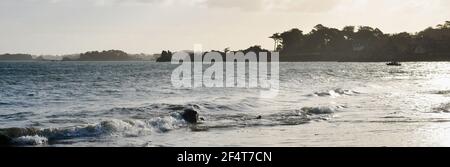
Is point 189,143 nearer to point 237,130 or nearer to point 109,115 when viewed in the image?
point 237,130

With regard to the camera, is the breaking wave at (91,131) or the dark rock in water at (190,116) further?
the dark rock in water at (190,116)

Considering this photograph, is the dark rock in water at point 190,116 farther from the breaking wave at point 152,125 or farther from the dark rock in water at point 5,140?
the dark rock in water at point 5,140

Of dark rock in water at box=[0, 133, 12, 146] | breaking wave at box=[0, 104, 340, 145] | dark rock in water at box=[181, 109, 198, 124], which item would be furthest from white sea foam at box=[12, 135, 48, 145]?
dark rock in water at box=[181, 109, 198, 124]

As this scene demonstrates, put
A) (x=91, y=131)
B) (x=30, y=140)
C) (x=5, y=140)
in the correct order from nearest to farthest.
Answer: (x=5, y=140) < (x=30, y=140) < (x=91, y=131)

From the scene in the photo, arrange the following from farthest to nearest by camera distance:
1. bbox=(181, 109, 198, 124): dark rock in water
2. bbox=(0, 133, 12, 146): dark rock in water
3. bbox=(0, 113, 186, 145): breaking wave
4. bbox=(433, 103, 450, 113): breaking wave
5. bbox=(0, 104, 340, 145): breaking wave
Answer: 1. bbox=(433, 103, 450, 113): breaking wave
2. bbox=(181, 109, 198, 124): dark rock in water
3. bbox=(0, 104, 340, 145): breaking wave
4. bbox=(0, 113, 186, 145): breaking wave
5. bbox=(0, 133, 12, 146): dark rock in water

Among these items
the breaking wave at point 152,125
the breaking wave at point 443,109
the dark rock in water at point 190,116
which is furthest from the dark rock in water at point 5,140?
the breaking wave at point 443,109

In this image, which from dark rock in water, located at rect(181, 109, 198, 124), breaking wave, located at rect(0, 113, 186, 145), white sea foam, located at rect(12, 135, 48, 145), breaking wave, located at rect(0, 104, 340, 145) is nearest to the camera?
white sea foam, located at rect(12, 135, 48, 145)

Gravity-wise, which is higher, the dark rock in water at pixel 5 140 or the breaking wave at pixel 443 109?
the dark rock in water at pixel 5 140

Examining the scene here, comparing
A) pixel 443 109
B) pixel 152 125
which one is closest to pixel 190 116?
pixel 152 125

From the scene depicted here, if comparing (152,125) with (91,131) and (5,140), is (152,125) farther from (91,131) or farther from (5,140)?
(5,140)

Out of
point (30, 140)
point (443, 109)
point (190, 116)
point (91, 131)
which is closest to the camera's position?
point (30, 140)

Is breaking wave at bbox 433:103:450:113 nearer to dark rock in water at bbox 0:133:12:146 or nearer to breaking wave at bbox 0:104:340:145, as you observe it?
breaking wave at bbox 0:104:340:145

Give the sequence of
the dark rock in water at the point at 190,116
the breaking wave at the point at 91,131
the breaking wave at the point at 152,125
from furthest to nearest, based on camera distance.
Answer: the dark rock in water at the point at 190,116 → the breaking wave at the point at 152,125 → the breaking wave at the point at 91,131
